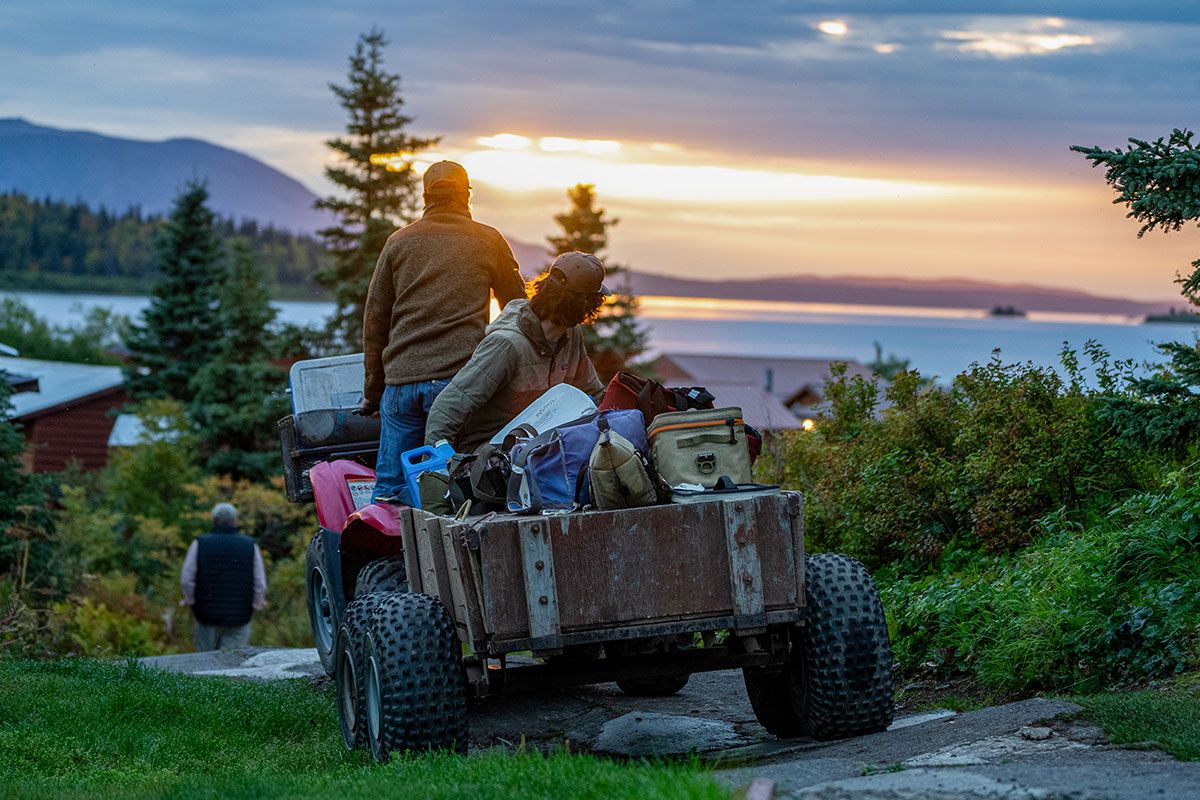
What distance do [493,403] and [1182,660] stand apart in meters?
3.49

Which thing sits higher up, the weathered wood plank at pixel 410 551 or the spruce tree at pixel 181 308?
the spruce tree at pixel 181 308

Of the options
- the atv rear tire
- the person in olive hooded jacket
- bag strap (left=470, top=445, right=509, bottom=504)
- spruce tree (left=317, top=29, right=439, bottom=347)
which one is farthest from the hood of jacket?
spruce tree (left=317, top=29, right=439, bottom=347)

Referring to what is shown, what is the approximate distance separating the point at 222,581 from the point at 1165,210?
505 inches

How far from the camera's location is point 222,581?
1777 cm

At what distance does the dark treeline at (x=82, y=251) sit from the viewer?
592 feet

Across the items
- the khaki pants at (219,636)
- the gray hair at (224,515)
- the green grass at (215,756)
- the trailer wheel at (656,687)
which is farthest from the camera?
the khaki pants at (219,636)

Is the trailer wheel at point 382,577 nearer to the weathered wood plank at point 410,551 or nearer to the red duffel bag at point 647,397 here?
the weathered wood plank at point 410,551

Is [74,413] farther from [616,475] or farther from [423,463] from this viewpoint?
[616,475]

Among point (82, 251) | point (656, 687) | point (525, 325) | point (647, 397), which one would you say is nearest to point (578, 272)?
point (525, 325)

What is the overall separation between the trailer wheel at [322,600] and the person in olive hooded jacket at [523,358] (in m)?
1.94

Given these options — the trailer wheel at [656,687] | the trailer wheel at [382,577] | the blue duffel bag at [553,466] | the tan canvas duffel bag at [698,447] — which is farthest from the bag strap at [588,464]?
the trailer wheel at [656,687]

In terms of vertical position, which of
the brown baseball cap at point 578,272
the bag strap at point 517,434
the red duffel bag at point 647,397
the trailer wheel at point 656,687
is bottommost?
the trailer wheel at point 656,687

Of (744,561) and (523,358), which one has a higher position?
(523,358)

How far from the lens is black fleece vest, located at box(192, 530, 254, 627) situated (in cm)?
1775
